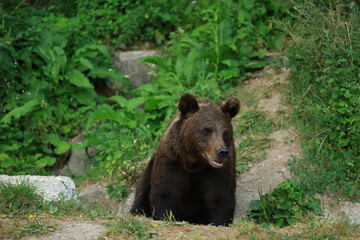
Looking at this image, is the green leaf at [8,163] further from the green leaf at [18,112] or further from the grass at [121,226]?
the grass at [121,226]

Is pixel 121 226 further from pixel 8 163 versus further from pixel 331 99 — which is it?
pixel 8 163

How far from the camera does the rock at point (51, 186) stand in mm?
5605

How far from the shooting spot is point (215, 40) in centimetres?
922

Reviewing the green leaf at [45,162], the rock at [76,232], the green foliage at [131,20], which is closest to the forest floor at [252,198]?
the rock at [76,232]

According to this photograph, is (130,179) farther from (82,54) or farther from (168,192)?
(82,54)

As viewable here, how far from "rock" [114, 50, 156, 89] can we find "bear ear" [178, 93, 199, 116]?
16.6 feet

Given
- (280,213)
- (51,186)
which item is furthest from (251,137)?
(51,186)

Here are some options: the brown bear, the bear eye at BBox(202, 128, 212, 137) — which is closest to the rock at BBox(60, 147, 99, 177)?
the brown bear

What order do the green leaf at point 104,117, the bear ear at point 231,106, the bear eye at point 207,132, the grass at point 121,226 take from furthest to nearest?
the green leaf at point 104,117 → the bear ear at point 231,106 → the bear eye at point 207,132 → the grass at point 121,226

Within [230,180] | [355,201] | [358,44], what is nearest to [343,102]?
[358,44]

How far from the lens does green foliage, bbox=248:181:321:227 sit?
6.34 m

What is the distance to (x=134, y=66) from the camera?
10977 mm

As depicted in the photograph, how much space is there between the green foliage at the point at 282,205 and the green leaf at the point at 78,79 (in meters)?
4.54

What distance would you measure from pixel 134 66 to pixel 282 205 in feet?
18.4
